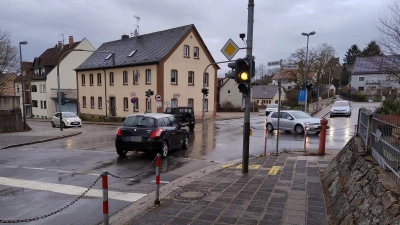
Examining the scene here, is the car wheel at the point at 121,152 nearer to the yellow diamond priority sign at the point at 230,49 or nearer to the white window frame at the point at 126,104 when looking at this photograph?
the yellow diamond priority sign at the point at 230,49

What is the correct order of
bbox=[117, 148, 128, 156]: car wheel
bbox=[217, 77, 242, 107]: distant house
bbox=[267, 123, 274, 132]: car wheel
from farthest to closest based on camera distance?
bbox=[217, 77, 242, 107]: distant house
bbox=[267, 123, 274, 132]: car wheel
bbox=[117, 148, 128, 156]: car wheel

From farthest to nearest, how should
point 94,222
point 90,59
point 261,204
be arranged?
point 90,59 → point 261,204 → point 94,222

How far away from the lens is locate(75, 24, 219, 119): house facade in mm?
34344

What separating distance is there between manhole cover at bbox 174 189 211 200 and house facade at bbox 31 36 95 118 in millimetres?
48283

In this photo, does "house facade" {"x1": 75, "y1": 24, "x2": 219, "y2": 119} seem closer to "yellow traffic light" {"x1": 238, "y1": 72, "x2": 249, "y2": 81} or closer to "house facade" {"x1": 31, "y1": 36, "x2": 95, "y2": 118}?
"house facade" {"x1": 31, "y1": 36, "x2": 95, "y2": 118}

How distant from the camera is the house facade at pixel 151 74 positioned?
34.3m

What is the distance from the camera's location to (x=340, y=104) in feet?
108

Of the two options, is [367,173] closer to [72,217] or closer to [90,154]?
[72,217]

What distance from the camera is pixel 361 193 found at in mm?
4012

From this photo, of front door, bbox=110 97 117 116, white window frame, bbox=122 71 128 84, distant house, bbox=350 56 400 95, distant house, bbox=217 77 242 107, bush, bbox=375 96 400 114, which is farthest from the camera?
distant house, bbox=217 77 242 107

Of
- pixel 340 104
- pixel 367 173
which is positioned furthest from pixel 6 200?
pixel 340 104

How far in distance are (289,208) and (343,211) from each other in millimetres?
997

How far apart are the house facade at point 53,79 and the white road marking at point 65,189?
45.7 m

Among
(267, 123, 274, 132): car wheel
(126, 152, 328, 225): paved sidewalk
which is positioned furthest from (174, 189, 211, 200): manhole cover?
(267, 123, 274, 132): car wheel
